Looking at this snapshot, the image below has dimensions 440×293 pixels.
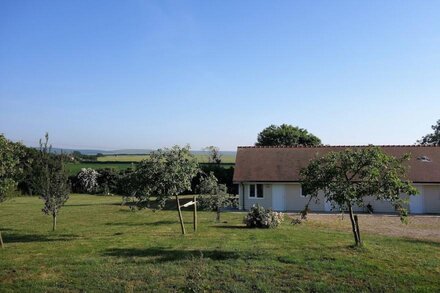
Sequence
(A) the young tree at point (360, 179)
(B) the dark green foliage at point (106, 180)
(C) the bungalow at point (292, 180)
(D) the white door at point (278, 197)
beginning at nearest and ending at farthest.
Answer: (A) the young tree at point (360, 179) < (C) the bungalow at point (292, 180) < (D) the white door at point (278, 197) < (B) the dark green foliage at point (106, 180)

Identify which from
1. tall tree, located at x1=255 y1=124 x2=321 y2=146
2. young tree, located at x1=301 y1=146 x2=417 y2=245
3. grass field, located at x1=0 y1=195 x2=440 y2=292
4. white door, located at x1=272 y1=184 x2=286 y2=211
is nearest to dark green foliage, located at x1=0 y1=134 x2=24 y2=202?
grass field, located at x1=0 y1=195 x2=440 y2=292

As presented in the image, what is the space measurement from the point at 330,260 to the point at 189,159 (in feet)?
23.9

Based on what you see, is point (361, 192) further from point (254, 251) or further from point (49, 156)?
point (49, 156)

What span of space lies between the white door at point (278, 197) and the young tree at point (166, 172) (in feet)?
53.3

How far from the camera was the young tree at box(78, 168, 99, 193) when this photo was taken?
51031 millimetres

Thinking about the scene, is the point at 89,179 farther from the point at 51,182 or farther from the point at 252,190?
the point at 51,182

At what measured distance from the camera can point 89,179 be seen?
168ft

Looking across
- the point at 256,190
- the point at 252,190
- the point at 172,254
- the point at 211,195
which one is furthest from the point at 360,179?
the point at 252,190

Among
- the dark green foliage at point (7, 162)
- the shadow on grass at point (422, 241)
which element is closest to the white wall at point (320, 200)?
the shadow on grass at point (422, 241)

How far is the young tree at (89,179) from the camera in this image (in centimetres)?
5103

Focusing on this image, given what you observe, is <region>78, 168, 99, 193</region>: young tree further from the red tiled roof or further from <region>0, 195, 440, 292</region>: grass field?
<region>0, 195, 440, 292</region>: grass field

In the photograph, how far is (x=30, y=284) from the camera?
9648 millimetres

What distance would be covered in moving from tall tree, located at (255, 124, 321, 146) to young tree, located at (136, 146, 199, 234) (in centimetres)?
4015

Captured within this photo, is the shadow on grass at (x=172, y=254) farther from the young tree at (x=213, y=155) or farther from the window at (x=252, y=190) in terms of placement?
the young tree at (x=213, y=155)
